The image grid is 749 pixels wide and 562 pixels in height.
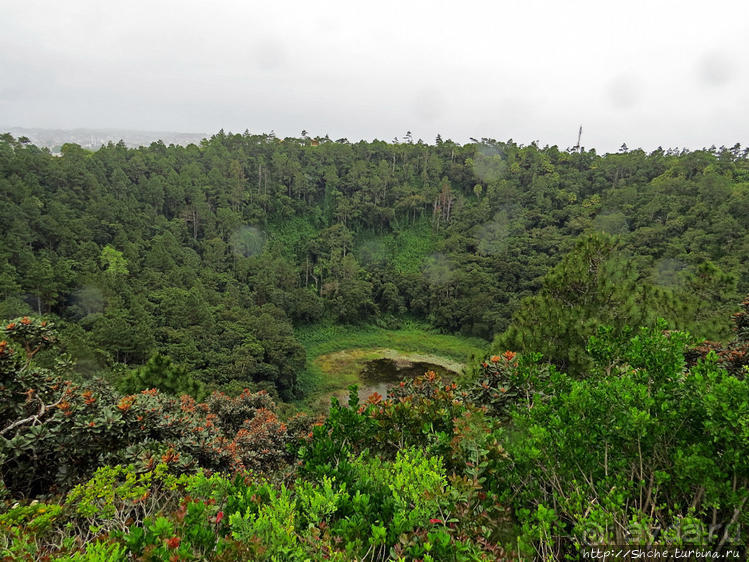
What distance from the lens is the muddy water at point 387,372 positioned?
76.7 feet

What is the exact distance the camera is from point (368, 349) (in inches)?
1168

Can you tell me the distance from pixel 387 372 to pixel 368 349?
169 inches

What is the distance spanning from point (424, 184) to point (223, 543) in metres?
50.3

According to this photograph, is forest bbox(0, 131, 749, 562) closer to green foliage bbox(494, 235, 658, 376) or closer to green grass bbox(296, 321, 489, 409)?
green foliage bbox(494, 235, 658, 376)

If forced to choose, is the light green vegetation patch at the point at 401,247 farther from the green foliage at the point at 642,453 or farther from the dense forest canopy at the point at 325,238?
the green foliage at the point at 642,453

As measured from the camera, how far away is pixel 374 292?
36.1m

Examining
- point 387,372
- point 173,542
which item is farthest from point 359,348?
point 173,542

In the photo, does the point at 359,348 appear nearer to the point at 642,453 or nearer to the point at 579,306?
the point at 579,306

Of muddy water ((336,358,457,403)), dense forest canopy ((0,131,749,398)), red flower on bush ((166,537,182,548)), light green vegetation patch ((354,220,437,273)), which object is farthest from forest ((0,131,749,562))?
muddy water ((336,358,457,403))

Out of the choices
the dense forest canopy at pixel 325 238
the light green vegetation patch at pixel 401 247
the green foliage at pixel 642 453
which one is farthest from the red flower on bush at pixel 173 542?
the light green vegetation patch at pixel 401 247

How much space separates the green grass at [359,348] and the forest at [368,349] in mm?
275

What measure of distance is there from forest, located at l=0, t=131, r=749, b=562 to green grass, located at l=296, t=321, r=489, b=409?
0.28 m

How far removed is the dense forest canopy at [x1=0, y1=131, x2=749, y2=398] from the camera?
775 inches

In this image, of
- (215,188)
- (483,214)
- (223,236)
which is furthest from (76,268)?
(483,214)
